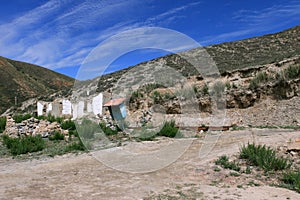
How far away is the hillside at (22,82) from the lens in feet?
146

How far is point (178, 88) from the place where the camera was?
62.2 feet

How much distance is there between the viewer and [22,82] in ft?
168

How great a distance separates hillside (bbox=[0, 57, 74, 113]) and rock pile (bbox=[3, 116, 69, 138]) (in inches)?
988

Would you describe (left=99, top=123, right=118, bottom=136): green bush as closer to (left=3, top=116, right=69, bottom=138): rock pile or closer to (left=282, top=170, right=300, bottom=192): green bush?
(left=3, top=116, right=69, bottom=138): rock pile

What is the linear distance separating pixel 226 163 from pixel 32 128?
9.46 meters

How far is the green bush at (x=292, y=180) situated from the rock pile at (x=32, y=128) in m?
8.84

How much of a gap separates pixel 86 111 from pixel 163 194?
14.2m

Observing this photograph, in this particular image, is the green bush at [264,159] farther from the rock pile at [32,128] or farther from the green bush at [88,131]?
the rock pile at [32,128]

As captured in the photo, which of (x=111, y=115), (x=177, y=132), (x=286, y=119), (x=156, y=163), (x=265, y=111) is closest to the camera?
(x=156, y=163)

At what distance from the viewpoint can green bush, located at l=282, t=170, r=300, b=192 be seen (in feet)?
16.2

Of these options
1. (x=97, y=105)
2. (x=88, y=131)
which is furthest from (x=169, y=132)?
(x=97, y=105)

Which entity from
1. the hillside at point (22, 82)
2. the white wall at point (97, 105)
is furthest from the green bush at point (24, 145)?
the hillside at point (22, 82)

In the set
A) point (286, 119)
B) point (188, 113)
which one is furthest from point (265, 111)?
point (188, 113)

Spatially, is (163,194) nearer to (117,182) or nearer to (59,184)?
(117,182)
